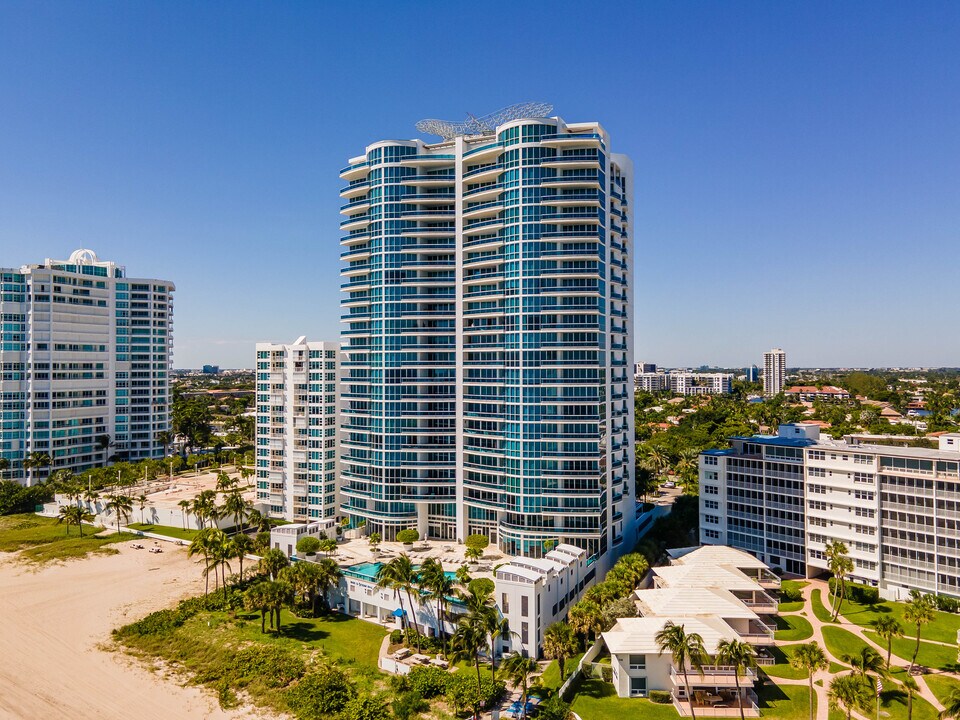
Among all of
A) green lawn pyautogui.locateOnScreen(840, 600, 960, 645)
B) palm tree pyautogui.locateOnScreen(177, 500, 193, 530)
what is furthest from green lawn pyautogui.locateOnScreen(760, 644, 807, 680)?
palm tree pyautogui.locateOnScreen(177, 500, 193, 530)

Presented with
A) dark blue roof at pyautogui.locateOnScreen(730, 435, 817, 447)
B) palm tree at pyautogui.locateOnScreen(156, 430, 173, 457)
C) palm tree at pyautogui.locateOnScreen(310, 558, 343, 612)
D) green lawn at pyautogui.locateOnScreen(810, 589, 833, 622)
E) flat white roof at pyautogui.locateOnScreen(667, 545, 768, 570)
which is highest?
dark blue roof at pyautogui.locateOnScreen(730, 435, 817, 447)

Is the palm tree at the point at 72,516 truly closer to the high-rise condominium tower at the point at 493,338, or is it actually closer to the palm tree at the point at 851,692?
the high-rise condominium tower at the point at 493,338

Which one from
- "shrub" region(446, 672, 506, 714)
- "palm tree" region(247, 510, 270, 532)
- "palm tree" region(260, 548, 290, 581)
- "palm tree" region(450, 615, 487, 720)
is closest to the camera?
"shrub" region(446, 672, 506, 714)

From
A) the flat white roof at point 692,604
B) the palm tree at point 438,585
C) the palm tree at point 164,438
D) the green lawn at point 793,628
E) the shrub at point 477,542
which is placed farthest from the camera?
the palm tree at point 164,438

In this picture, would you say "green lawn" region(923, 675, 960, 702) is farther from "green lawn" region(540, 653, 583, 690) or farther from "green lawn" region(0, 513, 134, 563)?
Answer: "green lawn" region(0, 513, 134, 563)

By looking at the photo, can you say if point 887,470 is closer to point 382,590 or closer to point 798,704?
point 798,704

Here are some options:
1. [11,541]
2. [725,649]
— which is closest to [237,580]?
[11,541]

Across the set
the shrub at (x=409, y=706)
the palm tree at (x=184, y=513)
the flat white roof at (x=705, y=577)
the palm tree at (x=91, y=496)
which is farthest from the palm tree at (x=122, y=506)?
the flat white roof at (x=705, y=577)
